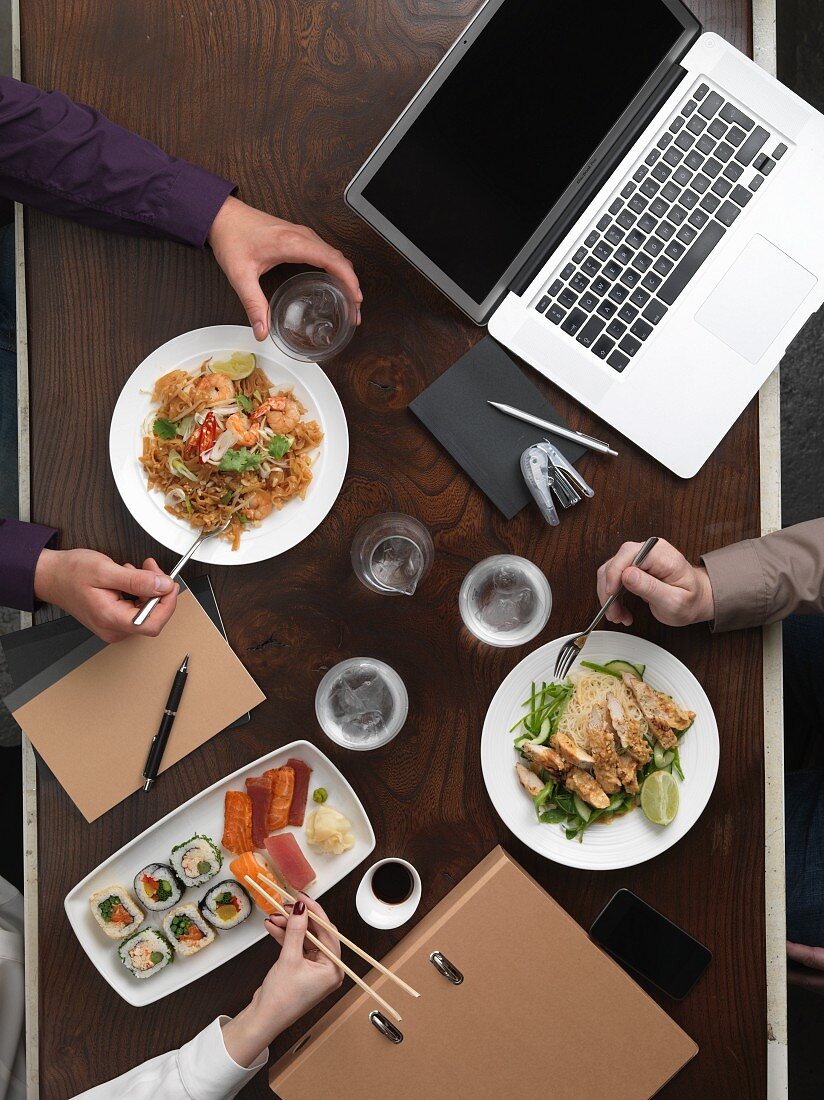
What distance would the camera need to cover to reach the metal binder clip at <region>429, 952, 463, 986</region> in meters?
1.36

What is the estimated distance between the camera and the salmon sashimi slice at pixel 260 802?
1512 mm

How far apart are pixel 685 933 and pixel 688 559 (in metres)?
0.71

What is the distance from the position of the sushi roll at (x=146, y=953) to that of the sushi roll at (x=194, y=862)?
0.36 feet

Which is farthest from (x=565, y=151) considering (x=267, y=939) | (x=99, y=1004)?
(x=99, y=1004)

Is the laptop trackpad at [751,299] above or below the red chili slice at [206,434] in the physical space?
above

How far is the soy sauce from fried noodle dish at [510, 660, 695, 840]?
294 millimetres

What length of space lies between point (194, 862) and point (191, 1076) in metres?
0.35

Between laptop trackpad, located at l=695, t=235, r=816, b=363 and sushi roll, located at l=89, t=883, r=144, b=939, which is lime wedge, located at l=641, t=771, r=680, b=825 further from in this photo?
sushi roll, located at l=89, t=883, r=144, b=939

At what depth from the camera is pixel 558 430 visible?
1496mm

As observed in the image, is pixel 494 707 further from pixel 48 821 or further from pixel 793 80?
pixel 793 80

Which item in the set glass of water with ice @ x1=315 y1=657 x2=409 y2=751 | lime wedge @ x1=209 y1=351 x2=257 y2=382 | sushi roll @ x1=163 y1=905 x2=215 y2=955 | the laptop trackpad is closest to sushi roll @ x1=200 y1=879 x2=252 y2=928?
sushi roll @ x1=163 y1=905 x2=215 y2=955

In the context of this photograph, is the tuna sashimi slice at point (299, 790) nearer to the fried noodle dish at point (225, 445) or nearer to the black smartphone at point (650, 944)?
the fried noodle dish at point (225, 445)

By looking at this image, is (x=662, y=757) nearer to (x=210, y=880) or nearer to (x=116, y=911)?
(x=210, y=880)

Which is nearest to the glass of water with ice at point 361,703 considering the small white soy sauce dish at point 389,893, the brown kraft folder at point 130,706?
the brown kraft folder at point 130,706
